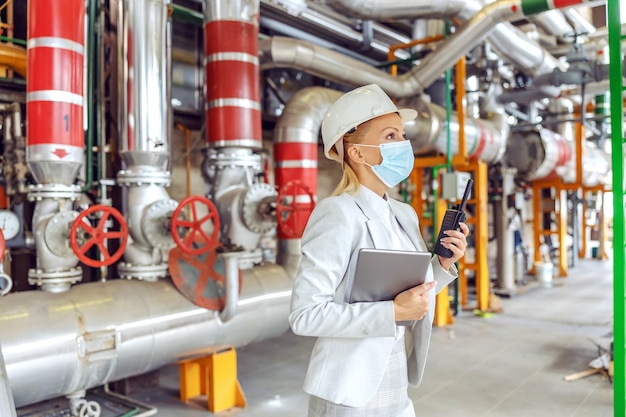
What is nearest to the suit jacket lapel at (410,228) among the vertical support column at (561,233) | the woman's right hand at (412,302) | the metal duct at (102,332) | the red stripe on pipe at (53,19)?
the woman's right hand at (412,302)

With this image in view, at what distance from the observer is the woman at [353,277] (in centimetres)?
117

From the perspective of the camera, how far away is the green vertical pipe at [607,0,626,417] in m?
2.52

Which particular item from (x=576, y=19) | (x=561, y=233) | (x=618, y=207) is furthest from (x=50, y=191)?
(x=561, y=233)

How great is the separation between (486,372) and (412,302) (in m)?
2.82

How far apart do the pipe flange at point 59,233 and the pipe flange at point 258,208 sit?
0.99 m

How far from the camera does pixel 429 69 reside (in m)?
4.76

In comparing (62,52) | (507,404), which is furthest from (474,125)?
(62,52)

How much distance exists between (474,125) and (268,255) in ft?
8.87

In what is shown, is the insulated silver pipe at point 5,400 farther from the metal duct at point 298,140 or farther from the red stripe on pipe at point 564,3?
the red stripe on pipe at point 564,3

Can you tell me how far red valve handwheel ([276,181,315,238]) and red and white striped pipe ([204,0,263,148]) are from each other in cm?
40

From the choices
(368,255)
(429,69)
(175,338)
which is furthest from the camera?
(429,69)

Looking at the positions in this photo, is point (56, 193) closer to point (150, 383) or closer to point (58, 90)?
point (58, 90)

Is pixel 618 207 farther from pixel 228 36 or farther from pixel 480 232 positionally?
pixel 480 232

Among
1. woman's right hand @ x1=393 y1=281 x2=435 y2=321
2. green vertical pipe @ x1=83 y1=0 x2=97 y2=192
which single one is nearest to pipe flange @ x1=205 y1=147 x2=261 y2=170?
green vertical pipe @ x1=83 y1=0 x2=97 y2=192
